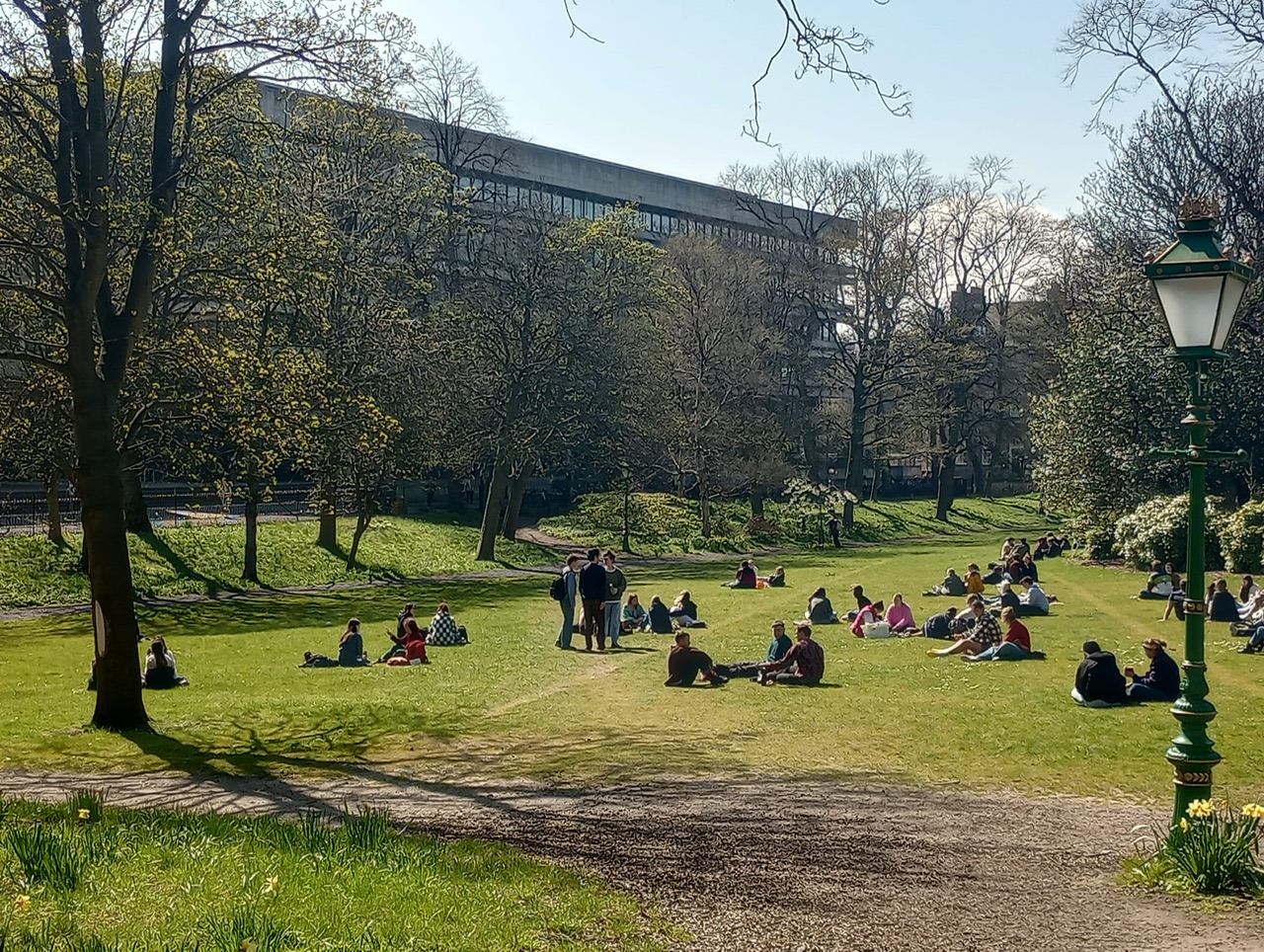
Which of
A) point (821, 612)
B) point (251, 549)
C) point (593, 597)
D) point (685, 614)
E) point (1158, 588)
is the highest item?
point (1158, 588)

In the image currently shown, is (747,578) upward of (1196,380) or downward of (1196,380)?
downward

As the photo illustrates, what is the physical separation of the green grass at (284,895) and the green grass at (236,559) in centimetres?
2323

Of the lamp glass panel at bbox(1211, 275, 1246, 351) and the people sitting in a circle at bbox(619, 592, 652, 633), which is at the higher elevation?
the lamp glass panel at bbox(1211, 275, 1246, 351)

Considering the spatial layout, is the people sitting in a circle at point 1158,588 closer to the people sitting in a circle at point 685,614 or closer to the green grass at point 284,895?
the people sitting in a circle at point 685,614

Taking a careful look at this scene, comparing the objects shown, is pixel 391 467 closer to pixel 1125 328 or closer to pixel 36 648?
pixel 36 648

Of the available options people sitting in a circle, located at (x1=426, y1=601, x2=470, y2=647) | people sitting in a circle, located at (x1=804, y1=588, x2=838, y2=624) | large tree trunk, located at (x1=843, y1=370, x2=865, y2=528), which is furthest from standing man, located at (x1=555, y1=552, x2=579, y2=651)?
large tree trunk, located at (x1=843, y1=370, x2=865, y2=528)

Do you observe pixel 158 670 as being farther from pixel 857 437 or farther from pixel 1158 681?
pixel 857 437

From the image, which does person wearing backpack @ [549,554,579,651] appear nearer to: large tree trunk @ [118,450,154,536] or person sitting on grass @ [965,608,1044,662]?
person sitting on grass @ [965,608,1044,662]

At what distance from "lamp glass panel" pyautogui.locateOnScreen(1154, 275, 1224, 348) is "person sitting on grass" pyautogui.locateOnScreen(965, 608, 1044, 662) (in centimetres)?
1239

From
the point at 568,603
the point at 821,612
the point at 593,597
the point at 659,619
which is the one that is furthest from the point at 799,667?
the point at 821,612

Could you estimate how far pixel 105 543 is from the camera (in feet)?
43.3

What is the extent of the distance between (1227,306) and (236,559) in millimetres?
31042

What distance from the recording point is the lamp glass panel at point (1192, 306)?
749 cm

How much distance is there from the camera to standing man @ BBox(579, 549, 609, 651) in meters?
21.2
